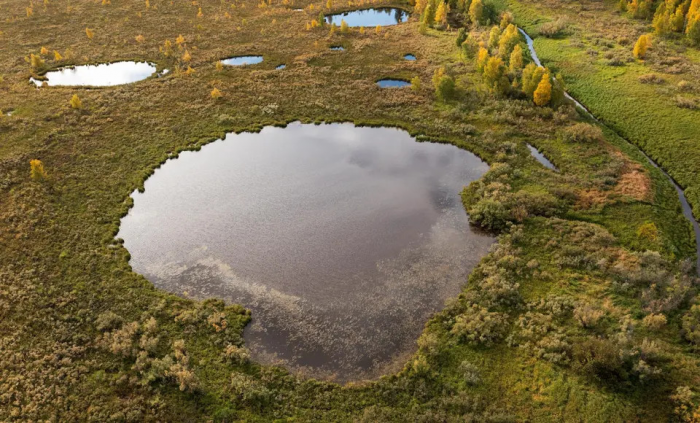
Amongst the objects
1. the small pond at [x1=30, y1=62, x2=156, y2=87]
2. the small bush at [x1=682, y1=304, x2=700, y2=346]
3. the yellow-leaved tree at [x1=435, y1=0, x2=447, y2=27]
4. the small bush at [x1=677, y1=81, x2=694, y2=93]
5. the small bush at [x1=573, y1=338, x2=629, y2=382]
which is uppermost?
the yellow-leaved tree at [x1=435, y1=0, x2=447, y2=27]

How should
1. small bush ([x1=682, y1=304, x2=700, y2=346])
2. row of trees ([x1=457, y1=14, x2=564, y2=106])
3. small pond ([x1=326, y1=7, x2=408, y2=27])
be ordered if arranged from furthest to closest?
small pond ([x1=326, y1=7, x2=408, y2=27]) < row of trees ([x1=457, y1=14, x2=564, y2=106]) < small bush ([x1=682, y1=304, x2=700, y2=346])

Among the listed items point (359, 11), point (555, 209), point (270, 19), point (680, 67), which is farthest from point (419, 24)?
point (555, 209)

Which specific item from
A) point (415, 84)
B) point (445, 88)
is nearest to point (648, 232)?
point (445, 88)

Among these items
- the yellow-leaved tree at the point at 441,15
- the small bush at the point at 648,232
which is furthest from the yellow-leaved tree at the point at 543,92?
the yellow-leaved tree at the point at 441,15

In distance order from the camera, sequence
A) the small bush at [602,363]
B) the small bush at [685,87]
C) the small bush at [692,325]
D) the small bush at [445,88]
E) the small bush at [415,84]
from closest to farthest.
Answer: the small bush at [602,363] < the small bush at [692,325] < the small bush at [685,87] < the small bush at [445,88] < the small bush at [415,84]

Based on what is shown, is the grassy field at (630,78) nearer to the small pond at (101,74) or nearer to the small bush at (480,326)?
the small bush at (480,326)

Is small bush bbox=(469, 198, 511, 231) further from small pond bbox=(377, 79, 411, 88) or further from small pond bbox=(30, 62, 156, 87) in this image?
small pond bbox=(30, 62, 156, 87)

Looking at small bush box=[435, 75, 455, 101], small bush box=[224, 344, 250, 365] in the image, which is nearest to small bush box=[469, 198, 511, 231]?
small bush box=[435, 75, 455, 101]

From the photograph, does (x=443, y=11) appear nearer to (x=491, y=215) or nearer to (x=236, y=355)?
(x=491, y=215)
